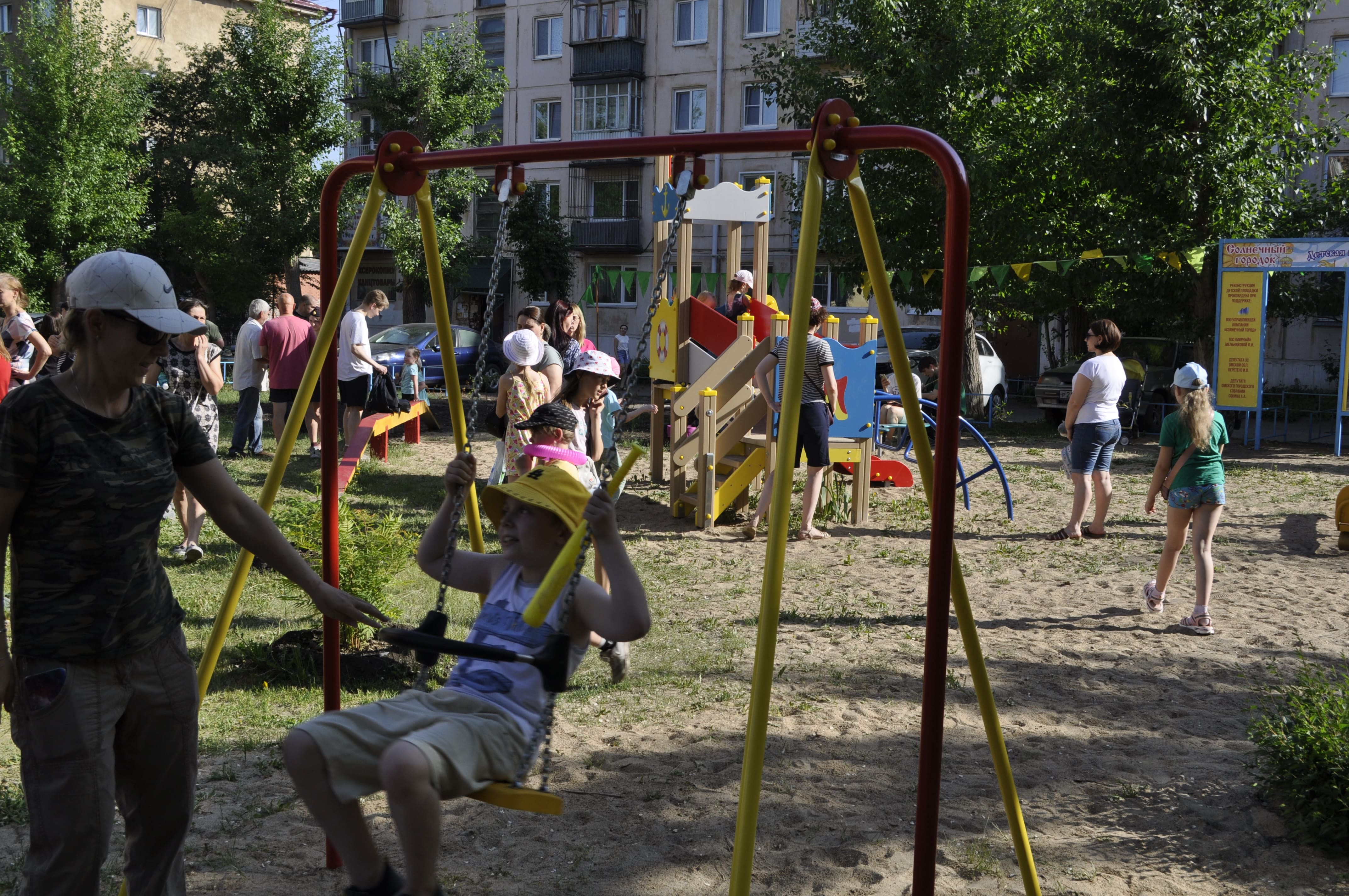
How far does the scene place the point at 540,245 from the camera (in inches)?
1310

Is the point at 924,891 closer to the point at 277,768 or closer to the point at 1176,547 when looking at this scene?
the point at 277,768

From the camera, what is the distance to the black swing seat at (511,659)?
260 centimetres

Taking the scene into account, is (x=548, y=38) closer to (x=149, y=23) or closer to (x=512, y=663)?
(x=149, y=23)

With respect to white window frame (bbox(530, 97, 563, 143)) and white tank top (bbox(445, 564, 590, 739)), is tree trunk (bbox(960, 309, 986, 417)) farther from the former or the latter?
white window frame (bbox(530, 97, 563, 143))

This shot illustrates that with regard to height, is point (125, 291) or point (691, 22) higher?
point (691, 22)

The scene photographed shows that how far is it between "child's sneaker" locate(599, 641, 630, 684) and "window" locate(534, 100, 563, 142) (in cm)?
3401

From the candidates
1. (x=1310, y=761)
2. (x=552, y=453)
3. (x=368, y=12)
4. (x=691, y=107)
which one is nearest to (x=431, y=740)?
(x=552, y=453)

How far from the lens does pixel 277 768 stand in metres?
4.43

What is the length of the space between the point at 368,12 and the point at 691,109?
45.0 feet

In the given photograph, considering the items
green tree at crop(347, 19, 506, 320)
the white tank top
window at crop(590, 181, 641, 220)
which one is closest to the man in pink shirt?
the white tank top

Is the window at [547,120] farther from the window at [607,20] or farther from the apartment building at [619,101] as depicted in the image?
the window at [607,20]

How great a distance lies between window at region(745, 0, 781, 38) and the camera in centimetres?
3312

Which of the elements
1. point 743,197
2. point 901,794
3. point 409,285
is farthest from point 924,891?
point 409,285

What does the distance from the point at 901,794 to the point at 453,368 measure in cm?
232
